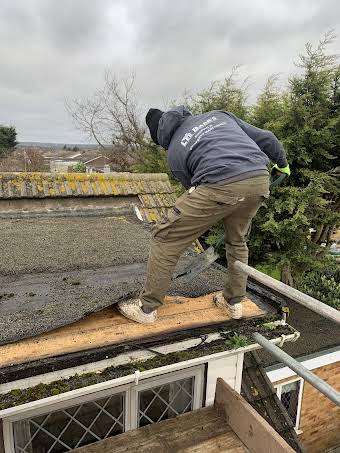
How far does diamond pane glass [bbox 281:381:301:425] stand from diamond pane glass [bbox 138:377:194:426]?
5.67 metres

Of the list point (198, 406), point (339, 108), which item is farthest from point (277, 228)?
point (198, 406)

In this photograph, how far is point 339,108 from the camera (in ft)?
35.0

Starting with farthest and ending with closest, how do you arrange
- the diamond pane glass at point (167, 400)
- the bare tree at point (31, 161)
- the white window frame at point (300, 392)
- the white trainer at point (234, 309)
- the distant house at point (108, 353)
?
the bare tree at point (31, 161)
the white window frame at point (300, 392)
the diamond pane glass at point (167, 400)
the white trainer at point (234, 309)
the distant house at point (108, 353)

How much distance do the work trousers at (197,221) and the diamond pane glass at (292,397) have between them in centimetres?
639

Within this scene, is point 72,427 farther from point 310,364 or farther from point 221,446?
point 310,364

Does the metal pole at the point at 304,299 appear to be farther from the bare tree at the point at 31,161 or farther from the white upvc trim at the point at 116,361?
the bare tree at the point at 31,161

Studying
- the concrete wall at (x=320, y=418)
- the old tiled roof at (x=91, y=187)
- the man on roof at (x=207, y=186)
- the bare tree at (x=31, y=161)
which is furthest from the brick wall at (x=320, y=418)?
the bare tree at (x=31, y=161)

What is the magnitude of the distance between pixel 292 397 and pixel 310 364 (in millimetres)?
933

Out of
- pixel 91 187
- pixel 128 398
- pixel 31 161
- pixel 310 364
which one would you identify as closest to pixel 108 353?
pixel 128 398

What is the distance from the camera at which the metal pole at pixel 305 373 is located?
1.68m

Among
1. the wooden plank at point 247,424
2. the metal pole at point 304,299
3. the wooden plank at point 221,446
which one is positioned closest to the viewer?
the metal pole at point 304,299

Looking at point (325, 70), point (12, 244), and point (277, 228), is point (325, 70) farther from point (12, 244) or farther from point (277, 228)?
point (12, 244)

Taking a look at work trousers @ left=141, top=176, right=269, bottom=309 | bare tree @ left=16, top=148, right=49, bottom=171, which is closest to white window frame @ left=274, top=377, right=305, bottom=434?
work trousers @ left=141, top=176, right=269, bottom=309

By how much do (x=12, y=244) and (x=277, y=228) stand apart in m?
7.99
